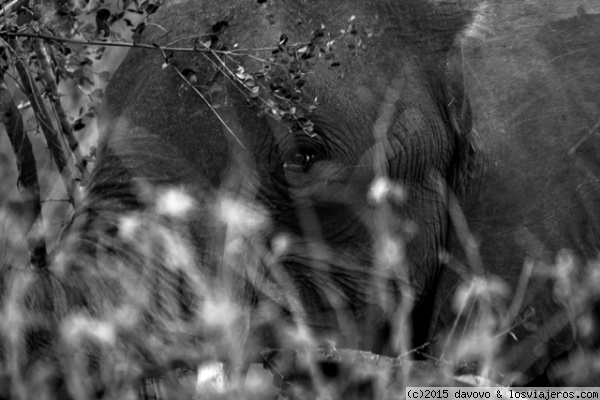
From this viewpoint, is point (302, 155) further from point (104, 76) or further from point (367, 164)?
point (104, 76)

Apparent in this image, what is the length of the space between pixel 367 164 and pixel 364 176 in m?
0.05

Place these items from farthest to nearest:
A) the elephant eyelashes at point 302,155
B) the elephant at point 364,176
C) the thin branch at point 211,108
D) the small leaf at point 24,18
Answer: the elephant eyelashes at point 302,155 < the elephant at point 364,176 < the thin branch at point 211,108 < the small leaf at point 24,18

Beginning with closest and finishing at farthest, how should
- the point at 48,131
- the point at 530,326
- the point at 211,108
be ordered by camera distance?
the point at 211,108 < the point at 530,326 < the point at 48,131

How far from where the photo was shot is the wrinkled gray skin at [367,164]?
482cm

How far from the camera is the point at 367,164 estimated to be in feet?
16.4

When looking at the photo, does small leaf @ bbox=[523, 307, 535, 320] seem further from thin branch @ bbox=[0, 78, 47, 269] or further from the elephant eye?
thin branch @ bbox=[0, 78, 47, 269]

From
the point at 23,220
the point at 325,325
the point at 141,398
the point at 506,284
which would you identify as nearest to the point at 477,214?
the point at 506,284

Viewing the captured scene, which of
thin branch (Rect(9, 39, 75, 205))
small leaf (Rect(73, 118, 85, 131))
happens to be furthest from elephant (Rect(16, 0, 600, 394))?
thin branch (Rect(9, 39, 75, 205))

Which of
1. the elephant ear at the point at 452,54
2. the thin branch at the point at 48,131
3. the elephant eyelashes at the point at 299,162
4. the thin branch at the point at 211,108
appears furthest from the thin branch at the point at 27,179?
the elephant ear at the point at 452,54

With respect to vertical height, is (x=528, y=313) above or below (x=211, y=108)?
below

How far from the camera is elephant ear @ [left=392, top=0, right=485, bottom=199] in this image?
16.5 feet

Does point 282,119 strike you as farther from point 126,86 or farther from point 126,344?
point 126,344

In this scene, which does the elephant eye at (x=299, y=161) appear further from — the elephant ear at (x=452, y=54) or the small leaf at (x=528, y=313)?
the small leaf at (x=528, y=313)

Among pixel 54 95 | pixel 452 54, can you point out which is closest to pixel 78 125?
pixel 54 95
